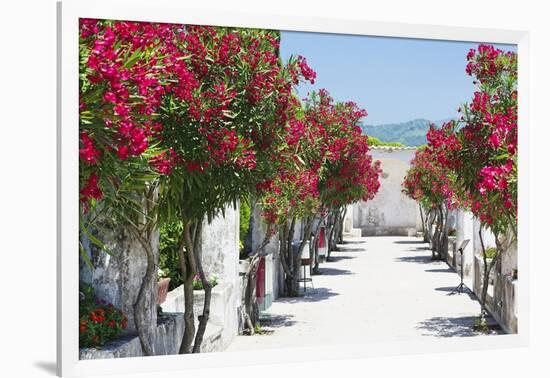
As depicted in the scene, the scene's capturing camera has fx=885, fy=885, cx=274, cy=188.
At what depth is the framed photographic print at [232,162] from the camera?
22.7 ft

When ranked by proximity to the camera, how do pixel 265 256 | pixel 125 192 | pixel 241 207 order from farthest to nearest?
pixel 265 256 → pixel 241 207 → pixel 125 192

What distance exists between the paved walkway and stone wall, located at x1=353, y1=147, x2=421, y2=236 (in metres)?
8.33

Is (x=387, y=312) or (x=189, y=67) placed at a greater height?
(x=189, y=67)

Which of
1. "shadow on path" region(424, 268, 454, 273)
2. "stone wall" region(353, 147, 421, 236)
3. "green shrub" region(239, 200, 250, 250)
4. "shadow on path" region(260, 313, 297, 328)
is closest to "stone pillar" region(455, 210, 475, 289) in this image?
"shadow on path" region(424, 268, 454, 273)

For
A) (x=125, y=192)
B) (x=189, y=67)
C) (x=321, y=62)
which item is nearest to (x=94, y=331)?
(x=125, y=192)

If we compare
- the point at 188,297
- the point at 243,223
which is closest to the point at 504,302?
the point at 188,297

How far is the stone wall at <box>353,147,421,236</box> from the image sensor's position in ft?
91.7

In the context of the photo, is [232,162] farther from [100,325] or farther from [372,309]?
[372,309]

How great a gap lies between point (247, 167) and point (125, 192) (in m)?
1.50

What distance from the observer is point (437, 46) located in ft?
31.4

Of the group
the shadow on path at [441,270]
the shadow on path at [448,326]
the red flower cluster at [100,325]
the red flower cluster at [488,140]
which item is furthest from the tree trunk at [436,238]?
the red flower cluster at [100,325]

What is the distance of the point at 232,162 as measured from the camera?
826cm

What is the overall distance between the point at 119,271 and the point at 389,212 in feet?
73.0
